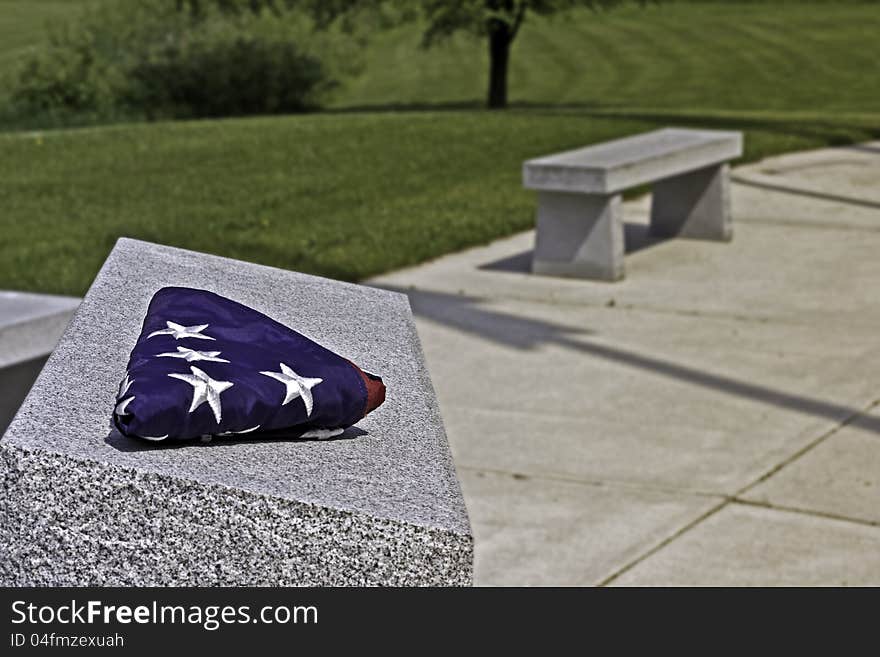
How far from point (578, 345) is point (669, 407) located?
45.1 inches

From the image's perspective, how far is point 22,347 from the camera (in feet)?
15.1

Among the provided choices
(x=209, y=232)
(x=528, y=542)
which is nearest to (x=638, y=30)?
(x=209, y=232)

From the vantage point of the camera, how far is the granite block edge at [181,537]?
7.63 ft

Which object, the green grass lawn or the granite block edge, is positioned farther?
the green grass lawn

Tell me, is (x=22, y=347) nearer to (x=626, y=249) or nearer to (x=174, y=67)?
(x=626, y=249)

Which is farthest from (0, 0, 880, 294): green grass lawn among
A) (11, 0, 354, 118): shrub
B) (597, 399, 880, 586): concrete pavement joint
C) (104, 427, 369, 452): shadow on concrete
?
(104, 427, 369, 452): shadow on concrete

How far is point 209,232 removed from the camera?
33.0 feet

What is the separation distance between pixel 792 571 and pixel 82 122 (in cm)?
1751

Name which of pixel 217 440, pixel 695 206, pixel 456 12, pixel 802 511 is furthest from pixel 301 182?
pixel 456 12

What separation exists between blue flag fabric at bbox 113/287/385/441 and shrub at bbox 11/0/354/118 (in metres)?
18.9

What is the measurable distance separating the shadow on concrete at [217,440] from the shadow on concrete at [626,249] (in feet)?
20.7

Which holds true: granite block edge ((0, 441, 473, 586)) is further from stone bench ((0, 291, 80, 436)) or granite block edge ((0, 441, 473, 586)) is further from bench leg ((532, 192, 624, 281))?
bench leg ((532, 192, 624, 281))

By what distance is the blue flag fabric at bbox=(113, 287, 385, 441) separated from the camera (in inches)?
95.2
